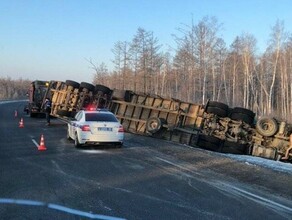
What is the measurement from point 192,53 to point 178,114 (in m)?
27.8

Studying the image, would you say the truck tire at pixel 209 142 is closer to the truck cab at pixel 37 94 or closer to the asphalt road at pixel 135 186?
the asphalt road at pixel 135 186

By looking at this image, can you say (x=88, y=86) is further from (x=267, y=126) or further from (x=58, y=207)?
(x=58, y=207)

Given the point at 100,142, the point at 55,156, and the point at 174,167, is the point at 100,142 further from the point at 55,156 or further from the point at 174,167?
the point at 174,167

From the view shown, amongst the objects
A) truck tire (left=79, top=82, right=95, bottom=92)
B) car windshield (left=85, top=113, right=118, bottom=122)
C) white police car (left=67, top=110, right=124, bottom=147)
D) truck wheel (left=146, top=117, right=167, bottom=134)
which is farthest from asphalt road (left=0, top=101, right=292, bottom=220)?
truck tire (left=79, top=82, right=95, bottom=92)

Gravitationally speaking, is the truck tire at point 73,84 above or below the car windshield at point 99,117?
above

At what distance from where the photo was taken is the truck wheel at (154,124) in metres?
20.8

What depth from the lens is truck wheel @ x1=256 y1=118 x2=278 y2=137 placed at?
18.3 metres

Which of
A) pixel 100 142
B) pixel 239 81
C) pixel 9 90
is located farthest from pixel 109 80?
pixel 100 142

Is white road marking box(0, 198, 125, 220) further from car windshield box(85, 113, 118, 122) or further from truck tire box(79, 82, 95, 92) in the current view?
truck tire box(79, 82, 95, 92)

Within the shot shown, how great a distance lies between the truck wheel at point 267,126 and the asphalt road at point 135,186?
547cm

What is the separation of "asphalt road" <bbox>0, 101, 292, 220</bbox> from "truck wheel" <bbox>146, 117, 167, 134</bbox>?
6459 millimetres

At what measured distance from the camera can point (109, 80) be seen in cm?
8150

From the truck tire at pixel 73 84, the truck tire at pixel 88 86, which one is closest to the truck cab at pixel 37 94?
the truck tire at pixel 73 84

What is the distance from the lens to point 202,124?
65.1 ft
